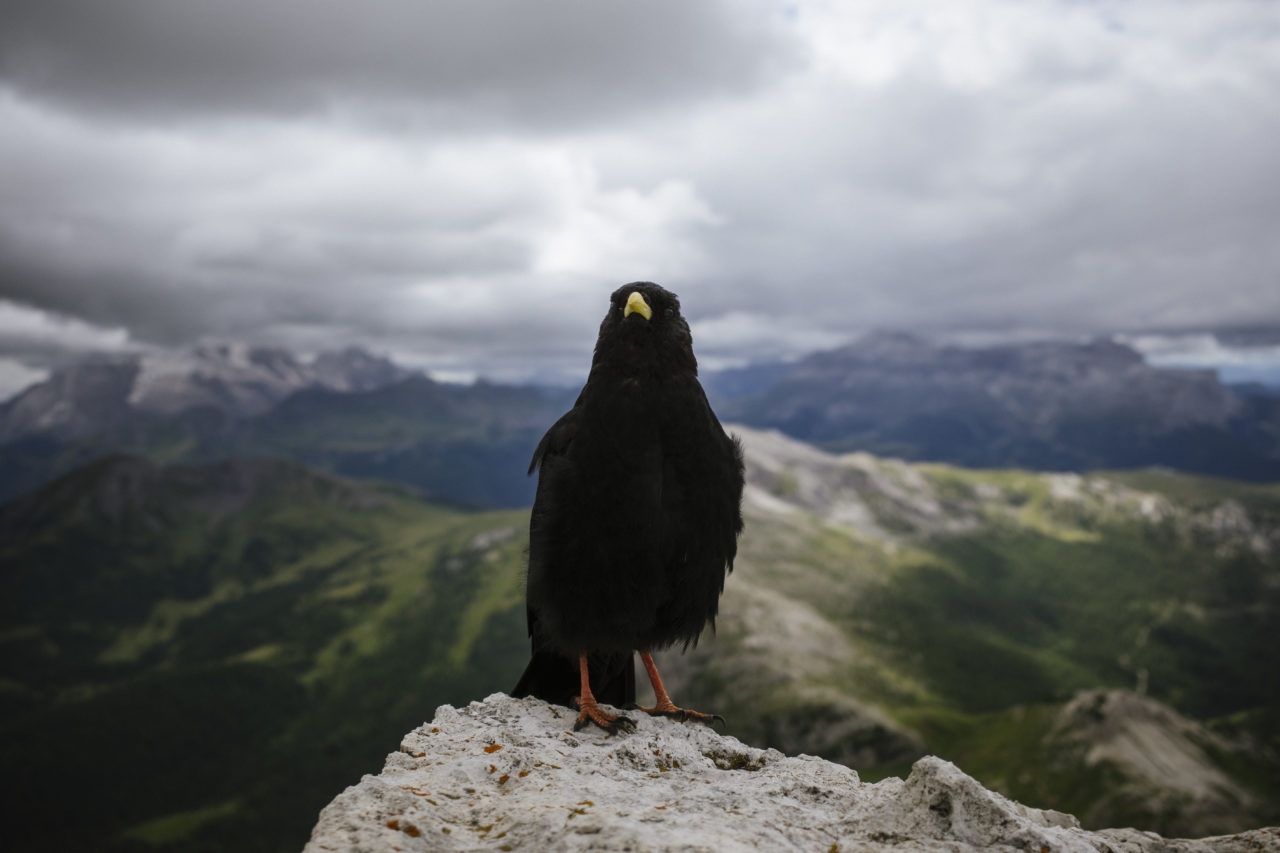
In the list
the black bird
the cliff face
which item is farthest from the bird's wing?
the cliff face

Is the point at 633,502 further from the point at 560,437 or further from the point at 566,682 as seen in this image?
the point at 566,682

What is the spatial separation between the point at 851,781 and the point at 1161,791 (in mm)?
172118

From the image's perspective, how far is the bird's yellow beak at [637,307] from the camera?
8.17 metres

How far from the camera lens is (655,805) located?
588 cm

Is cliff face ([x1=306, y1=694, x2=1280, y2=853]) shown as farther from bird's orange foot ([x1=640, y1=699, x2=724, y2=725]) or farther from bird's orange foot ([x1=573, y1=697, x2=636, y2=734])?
bird's orange foot ([x1=640, y1=699, x2=724, y2=725])

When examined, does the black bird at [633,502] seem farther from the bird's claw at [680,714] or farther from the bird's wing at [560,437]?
the bird's claw at [680,714]

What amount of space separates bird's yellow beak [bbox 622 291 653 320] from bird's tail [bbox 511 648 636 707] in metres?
4.48

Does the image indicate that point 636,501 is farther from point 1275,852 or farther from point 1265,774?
point 1265,774

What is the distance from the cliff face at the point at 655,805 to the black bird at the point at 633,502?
1055mm

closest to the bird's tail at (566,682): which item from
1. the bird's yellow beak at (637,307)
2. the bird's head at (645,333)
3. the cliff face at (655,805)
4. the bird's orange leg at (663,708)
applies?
the bird's orange leg at (663,708)

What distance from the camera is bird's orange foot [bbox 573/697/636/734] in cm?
816

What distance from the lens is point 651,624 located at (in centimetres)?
830

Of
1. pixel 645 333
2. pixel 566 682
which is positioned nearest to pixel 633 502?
pixel 645 333

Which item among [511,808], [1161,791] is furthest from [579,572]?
[1161,791]
